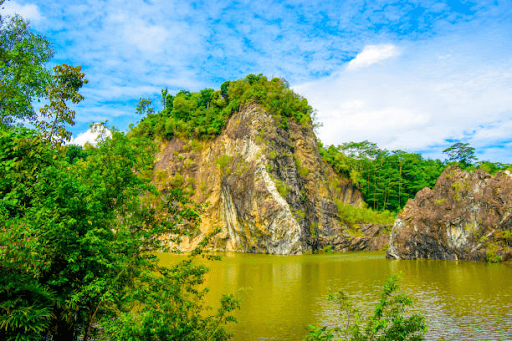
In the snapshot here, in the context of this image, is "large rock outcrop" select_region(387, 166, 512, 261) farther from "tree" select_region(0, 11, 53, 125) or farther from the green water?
"tree" select_region(0, 11, 53, 125)

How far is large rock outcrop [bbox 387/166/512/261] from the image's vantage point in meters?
26.5

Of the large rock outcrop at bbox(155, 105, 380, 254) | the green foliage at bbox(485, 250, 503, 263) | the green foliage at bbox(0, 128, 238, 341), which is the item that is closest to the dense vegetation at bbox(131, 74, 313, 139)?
the large rock outcrop at bbox(155, 105, 380, 254)

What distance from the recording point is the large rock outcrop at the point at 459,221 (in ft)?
87.1

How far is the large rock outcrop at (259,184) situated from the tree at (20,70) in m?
22.7

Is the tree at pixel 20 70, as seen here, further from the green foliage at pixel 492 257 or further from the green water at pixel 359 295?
the green foliage at pixel 492 257

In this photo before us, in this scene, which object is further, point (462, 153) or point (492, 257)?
point (462, 153)

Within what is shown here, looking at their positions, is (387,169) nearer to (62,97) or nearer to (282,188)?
(282,188)

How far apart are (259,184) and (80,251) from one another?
3092 cm

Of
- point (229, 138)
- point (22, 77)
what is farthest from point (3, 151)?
point (229, 138)

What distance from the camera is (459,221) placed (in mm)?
28219

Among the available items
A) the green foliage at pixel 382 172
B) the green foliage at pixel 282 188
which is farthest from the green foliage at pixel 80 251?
the green foliage at pixel 382 172

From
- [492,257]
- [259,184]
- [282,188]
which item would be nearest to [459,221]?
[492,257]

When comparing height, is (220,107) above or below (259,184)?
above

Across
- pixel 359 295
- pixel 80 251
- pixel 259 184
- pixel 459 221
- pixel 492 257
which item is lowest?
pixel 359 295
